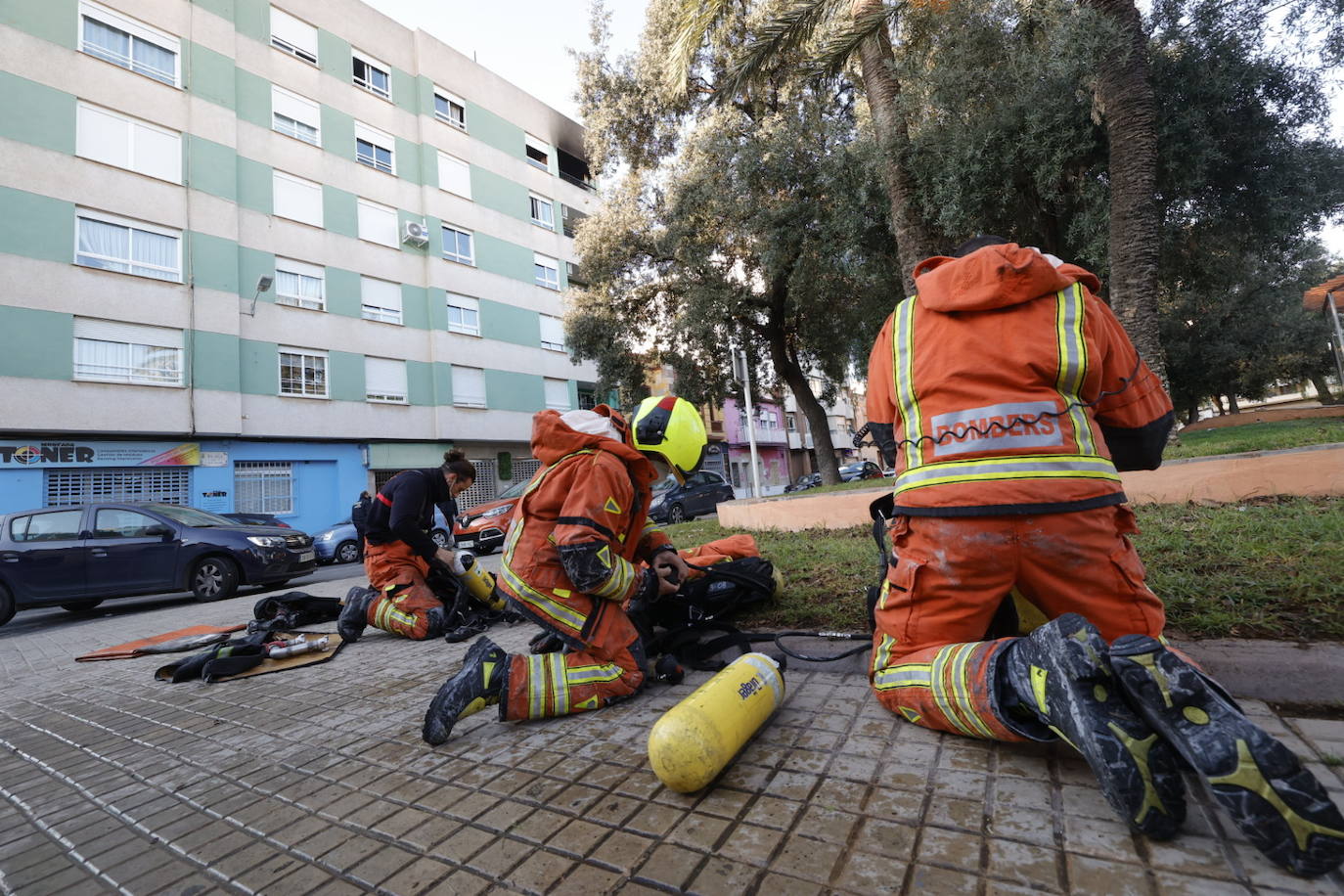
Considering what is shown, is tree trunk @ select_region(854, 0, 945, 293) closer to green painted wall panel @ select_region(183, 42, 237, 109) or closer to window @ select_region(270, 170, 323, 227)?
window @ select_region(270, 170, 323, 227)

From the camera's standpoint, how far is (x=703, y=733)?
70.6 inches

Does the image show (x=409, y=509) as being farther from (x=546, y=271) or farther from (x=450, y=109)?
(x=450, y=109)

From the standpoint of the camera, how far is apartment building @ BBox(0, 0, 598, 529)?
44.5 ft

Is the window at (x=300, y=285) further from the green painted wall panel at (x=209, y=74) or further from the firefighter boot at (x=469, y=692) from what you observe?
the firefighter boot at (x=469, y=692)

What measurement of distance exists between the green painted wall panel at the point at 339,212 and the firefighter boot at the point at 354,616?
1751cm

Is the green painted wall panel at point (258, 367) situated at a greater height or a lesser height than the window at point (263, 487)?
greater

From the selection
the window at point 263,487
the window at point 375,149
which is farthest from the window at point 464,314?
the window at point 263,487

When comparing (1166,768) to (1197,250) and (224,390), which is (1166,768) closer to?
(1197,250)

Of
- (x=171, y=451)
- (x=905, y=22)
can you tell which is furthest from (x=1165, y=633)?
(x=171, y=451)

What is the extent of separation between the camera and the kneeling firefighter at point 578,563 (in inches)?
97.3

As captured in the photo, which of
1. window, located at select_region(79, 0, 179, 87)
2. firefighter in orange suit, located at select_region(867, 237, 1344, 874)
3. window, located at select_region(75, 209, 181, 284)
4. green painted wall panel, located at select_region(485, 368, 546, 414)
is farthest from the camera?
green painted wall panel, located at select_region(485, 368, 546, 414)

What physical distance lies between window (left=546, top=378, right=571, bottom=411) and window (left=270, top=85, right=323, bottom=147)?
1079cm

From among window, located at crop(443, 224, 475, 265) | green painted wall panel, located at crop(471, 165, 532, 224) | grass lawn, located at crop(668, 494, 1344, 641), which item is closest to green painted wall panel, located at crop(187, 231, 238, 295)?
window, located at crop(443, 224, 475, 265)

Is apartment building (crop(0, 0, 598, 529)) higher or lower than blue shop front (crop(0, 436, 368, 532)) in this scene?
higher
